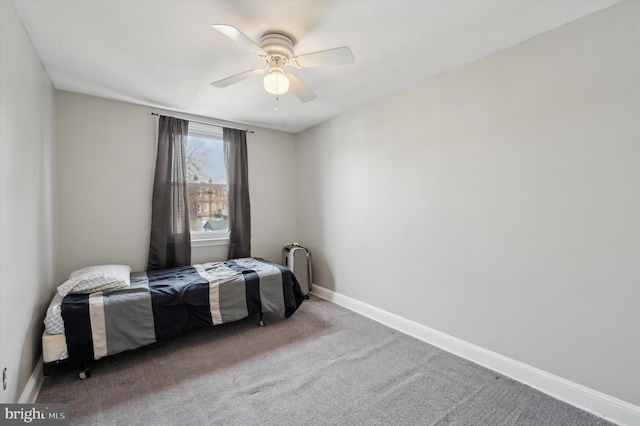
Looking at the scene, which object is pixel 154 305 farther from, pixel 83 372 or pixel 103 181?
pixel 103 181

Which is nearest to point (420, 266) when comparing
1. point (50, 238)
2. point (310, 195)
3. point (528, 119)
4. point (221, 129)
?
point (528, 119)

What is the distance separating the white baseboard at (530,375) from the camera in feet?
5.49

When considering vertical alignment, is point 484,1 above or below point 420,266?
above

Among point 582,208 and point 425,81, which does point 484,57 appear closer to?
point 425,81

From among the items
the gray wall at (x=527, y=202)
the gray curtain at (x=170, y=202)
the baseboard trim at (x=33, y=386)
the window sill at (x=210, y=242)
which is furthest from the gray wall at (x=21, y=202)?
the gray wall at (x=527, y=202)

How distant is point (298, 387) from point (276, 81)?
7.10 ft

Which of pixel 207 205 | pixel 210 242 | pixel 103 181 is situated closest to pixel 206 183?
pixel 207 205

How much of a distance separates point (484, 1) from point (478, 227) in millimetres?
1544

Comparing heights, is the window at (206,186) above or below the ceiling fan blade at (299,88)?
below

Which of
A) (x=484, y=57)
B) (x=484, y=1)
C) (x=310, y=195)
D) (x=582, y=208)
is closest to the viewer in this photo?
(x=484, y=1)

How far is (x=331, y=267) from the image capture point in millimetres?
3840

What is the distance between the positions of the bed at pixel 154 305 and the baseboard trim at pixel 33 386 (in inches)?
3.4

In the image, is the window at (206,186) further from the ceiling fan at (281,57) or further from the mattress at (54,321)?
the ceiling fan at (281,57)

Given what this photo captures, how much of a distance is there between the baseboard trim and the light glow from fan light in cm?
251
